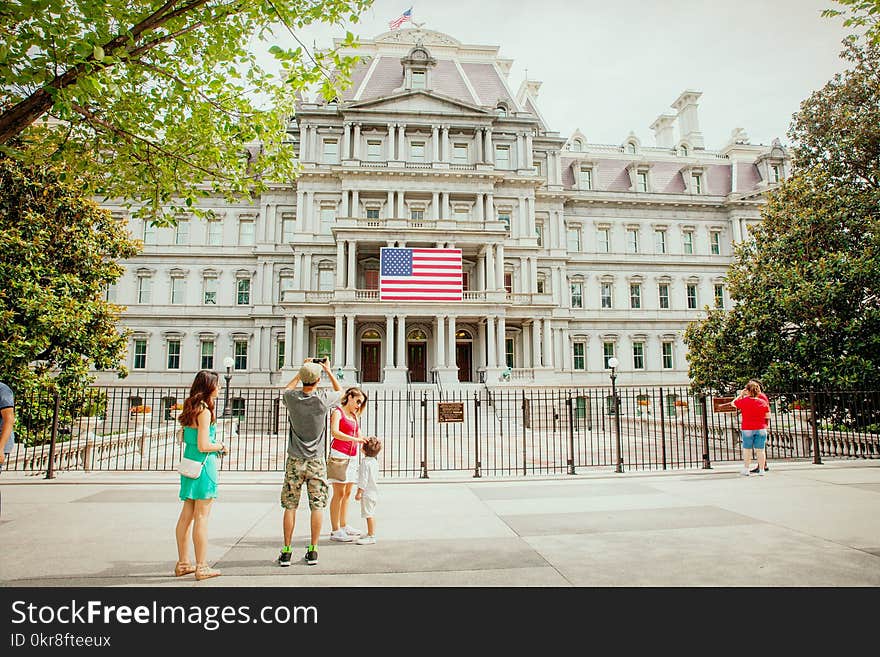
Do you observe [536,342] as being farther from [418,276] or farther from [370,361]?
[370,361]

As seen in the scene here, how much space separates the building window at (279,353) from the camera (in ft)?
122

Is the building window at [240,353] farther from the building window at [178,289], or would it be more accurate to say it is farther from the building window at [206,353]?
the building window at [178,289]

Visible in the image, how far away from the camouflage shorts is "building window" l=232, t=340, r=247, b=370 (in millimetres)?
34721

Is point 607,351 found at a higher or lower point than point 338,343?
lower

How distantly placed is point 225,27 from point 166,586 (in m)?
8.64

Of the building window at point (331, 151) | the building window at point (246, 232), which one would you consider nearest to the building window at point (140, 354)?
the building window at point (246, 232)

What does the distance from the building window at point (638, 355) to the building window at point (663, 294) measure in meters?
3.98

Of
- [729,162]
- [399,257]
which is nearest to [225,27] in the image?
[399,257]

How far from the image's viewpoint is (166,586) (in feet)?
14.8

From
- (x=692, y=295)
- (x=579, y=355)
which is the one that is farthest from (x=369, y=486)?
(x=692, y=295)

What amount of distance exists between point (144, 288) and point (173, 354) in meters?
5.67

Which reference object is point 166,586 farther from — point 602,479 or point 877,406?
point 877,406

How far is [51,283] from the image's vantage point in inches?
562
